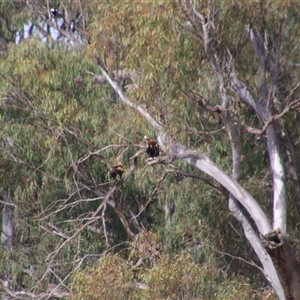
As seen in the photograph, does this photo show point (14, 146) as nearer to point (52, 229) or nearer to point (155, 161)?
point (52, 229)

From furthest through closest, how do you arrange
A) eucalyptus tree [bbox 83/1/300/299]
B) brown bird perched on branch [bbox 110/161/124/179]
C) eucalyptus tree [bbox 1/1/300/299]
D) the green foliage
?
brown bird perched on branch [bbox 110/161/124/179], the green foliage, eucalyptus tree [bbox 1/1/300/299], eucalyptus tree [bbox 83/1/300/299]

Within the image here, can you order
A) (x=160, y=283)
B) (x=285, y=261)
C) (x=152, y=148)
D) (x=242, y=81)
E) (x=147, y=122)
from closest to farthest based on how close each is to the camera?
(x=285, y=261)
(x=152, y=148)
(x=160, y=283)
(x=242, y=81)
(x=147, y=122)

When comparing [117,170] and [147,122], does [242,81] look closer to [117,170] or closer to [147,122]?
[147,122]

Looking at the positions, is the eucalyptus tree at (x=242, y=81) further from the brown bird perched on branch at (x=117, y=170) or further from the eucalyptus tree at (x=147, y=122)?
the brown bird perched on branch at (x=117, y=170)

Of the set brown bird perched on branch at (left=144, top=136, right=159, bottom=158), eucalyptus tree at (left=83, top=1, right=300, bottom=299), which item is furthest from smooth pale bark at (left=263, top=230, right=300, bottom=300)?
brown bird perched on branch at (left=144, top=136, right=159, bottom=158)

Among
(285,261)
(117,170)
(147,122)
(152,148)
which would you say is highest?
(147,122)

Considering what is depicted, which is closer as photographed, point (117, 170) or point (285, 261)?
point (285, 261)

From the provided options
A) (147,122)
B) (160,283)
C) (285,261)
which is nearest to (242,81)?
(147,122)

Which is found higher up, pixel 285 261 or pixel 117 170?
pixel 117 170

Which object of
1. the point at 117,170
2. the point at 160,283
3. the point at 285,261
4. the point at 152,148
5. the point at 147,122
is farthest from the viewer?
the point at 147,122

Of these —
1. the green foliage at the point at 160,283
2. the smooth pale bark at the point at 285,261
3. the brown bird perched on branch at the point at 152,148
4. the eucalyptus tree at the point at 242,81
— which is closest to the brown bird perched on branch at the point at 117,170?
the eucalyptus tree at the point at 242,81

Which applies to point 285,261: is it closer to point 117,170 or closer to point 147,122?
point 117,170

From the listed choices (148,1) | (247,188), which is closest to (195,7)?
(148,1)

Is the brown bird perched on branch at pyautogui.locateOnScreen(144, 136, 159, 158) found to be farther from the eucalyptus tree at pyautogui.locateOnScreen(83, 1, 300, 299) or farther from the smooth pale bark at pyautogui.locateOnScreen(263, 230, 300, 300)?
the smooth pale bark at pyautogui.locateOnScreen(263, 230, 300, 300)
